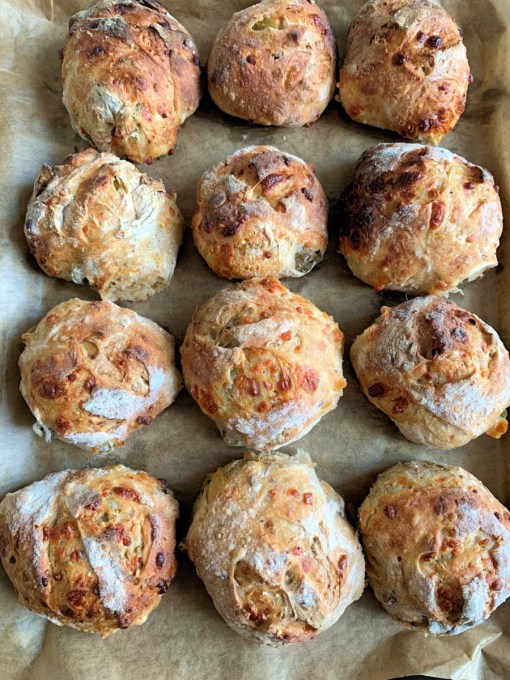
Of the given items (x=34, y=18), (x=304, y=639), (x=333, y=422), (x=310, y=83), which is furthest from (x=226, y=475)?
(x=34, y=18)

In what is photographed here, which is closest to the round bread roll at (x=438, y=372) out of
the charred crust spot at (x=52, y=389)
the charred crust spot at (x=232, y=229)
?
the charred crust spot at (x=232, y=229)

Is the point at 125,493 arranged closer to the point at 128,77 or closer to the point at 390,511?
the point at 390,511

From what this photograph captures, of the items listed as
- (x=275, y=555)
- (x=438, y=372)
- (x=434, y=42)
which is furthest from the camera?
(x=434, y=42)

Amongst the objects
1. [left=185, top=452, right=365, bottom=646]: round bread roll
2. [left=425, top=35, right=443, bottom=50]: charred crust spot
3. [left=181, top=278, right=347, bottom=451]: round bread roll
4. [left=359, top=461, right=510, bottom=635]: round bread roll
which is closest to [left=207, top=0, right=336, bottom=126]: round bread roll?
[left=425, top=35, right=443, bottom=50]: charred crust spot

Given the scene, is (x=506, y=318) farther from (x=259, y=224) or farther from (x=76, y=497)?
(x=76, y=497)

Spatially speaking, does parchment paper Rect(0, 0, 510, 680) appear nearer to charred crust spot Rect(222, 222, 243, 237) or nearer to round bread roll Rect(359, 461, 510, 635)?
round bread roll Rect(359, 461, 510, 635)

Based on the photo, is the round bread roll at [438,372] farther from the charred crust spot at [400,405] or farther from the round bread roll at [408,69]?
A: the round bread roll at [408,69]

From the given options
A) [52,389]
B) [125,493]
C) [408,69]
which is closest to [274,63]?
[408,69]
